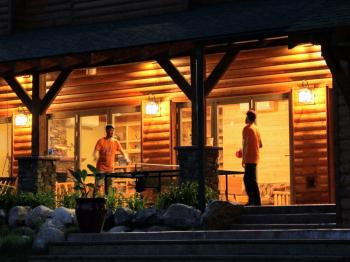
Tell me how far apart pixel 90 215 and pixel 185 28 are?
500 centimetres

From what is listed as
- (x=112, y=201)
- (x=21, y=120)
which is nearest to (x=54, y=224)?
(x=112, y=201)

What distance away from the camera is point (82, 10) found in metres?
21.9

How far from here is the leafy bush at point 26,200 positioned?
18.1 meters

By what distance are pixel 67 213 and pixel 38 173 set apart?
4002 mm

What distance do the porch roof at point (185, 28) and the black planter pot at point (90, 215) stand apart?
3.63 meters

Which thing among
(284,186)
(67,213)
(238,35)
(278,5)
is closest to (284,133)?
(284,186)

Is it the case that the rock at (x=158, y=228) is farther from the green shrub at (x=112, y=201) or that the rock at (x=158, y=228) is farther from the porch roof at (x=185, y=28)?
the porch roof at (x=185, y=28)

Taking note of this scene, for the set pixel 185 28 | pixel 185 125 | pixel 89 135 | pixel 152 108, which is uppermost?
pixel 185 28

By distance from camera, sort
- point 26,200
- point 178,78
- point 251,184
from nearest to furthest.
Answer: point 251,184, point 178,78, point 26,200

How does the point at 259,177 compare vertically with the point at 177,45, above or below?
below

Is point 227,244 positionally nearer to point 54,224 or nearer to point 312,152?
point 54,224

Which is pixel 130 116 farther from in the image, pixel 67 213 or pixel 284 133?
pixel 67 213

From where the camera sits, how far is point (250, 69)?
19.4 metres

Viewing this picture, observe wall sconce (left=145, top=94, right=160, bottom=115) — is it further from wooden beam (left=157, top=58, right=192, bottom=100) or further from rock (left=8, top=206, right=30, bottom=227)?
rock (left=8, top=206, right=30, bottom=227)
